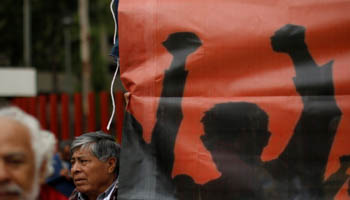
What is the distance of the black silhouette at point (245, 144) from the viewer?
2658 millimetres

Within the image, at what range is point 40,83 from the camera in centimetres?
2145

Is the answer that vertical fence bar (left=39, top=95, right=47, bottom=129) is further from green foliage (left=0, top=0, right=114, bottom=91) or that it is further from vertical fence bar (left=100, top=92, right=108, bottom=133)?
green foliage (left=0, top=0, right=114, bottom=91)

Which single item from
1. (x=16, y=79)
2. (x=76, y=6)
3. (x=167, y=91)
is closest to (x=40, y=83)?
(x=76, y=6)

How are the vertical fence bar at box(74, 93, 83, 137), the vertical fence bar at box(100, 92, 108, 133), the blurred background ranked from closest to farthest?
the vertical fence bar at box(100, 92, 108, 133)
the vertical fence bar at box(74, 93, 83, 137)
the blurred background

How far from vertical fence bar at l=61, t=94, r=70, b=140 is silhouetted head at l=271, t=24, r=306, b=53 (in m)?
5.09

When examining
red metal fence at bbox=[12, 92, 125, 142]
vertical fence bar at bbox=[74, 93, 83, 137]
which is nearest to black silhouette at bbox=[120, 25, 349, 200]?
red metal fence at bbox=[12, 92, 125, 142]

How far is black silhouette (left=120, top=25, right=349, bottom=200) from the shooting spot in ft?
8.72

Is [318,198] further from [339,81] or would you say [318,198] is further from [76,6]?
[76,6]

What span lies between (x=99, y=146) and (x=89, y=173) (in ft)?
0.57

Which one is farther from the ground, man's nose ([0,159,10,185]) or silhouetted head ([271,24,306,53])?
silhouetted head ([271,24,306,53])

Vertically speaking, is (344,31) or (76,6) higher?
(344,31)

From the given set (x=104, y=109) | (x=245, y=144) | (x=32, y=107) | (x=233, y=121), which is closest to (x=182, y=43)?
(x=233, y=121)

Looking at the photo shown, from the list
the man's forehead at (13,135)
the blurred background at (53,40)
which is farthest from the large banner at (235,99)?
the blurred background at (53,40)

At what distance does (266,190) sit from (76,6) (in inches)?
820
